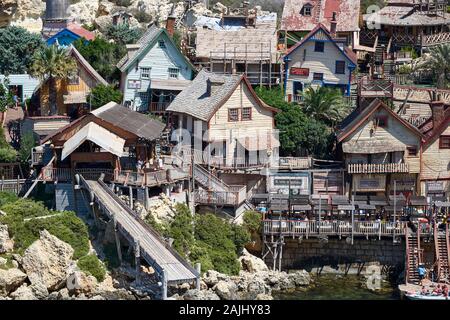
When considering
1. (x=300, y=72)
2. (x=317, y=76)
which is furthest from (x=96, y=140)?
(x=317, y=76)

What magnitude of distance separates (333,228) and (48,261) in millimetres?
16640

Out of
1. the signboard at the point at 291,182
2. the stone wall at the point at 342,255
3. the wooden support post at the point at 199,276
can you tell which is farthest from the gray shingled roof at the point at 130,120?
the wooden support post at the point at 199,276

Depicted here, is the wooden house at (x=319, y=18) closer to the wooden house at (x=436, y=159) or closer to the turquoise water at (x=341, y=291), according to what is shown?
the wooden house at (x=436, y=159)

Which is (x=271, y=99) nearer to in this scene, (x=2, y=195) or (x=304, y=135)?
(x=304, y=135)

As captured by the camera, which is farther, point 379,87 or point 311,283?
point 379,87

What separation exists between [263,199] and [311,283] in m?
7.51

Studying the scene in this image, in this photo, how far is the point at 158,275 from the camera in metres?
78.2

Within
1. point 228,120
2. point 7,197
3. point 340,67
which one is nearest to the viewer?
point 7,197

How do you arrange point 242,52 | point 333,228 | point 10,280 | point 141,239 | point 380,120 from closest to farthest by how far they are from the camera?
point 10,280 < point 141,239 < point 333,228 < point 380,120 < point 242,52

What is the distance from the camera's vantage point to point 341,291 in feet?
277

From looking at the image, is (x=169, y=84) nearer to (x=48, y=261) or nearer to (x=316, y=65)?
(x=316, y=65)

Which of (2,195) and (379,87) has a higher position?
(379,87)
